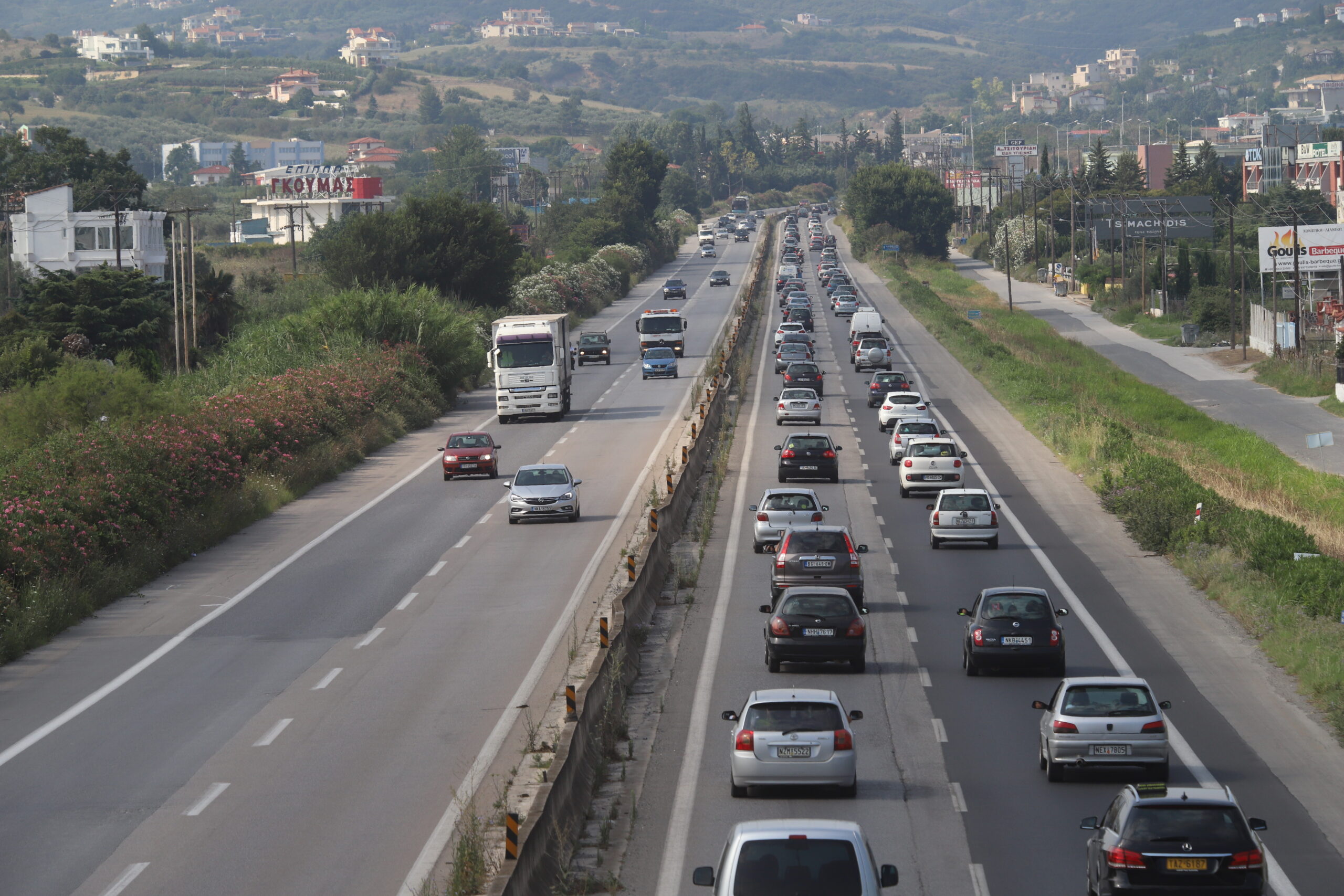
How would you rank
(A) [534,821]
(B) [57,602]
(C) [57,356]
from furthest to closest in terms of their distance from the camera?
(C) [57,356] < (B) [57,602] < (A) [534,821]

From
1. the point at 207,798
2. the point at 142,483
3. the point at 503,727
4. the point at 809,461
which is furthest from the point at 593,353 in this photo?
the point at 207,798

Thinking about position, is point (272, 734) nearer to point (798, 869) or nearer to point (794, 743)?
point (794, 743)

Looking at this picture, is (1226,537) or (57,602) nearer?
(57,602)

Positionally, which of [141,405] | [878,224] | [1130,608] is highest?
[878,224]

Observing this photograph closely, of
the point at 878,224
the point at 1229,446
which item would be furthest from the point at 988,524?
the point at 878,224

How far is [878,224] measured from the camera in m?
176

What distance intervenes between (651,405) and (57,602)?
116ft

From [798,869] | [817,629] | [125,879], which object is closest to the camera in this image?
[798,869]

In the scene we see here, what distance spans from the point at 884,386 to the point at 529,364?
14.0 m

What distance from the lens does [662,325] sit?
258 feet

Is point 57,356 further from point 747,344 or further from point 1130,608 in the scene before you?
point 1130,608

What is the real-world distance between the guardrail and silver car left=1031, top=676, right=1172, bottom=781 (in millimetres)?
5324

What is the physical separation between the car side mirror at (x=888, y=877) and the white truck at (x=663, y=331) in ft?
216

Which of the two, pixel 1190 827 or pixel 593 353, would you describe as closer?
pixel 1190 827
